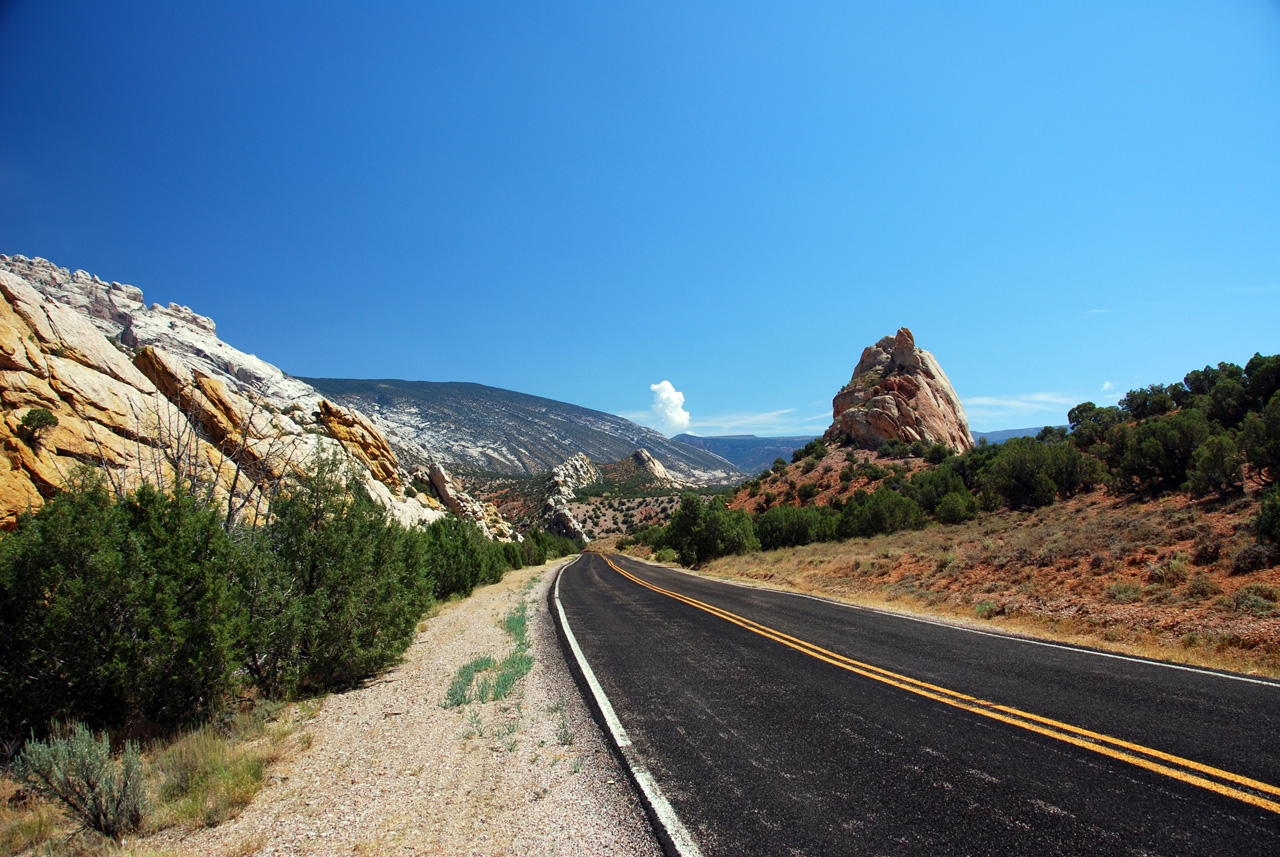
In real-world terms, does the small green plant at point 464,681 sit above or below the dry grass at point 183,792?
below

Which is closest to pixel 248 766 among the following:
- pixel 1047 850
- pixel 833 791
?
pixel 833 791

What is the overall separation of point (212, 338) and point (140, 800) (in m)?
97.0

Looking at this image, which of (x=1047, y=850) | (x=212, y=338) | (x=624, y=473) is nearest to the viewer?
(x=1047, y=850)

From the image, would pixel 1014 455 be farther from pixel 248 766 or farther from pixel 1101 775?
pixel 248 766

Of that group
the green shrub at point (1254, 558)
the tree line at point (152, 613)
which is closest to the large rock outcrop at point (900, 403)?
the green shrub at point (1254, 558)

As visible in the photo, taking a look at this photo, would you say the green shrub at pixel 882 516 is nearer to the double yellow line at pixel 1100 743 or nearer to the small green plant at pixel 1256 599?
the small green plant at pixel 1256 599

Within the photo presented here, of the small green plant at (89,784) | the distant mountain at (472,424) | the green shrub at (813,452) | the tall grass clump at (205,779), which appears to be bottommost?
the tall grass clump at (205,779)

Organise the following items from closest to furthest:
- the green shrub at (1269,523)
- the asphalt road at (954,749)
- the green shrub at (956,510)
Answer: the asphalt road at (954,749)
the green shrub at (1269,523)
the green shrub at (956,510)

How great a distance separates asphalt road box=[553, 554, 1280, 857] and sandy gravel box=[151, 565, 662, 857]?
0.55m

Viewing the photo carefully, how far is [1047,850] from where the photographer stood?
297 centimetres

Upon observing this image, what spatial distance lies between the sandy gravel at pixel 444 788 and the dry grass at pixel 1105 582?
8756 millimetres

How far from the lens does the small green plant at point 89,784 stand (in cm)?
393

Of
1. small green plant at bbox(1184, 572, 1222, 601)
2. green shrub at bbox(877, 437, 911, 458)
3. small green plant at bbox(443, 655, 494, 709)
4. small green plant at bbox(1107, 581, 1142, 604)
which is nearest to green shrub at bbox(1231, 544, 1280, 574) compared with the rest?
small green plant at bbox(1184, 572, 1222, 601)

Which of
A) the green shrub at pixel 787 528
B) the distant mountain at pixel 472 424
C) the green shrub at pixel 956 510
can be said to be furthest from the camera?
the distant mountain at pixel 472 424
